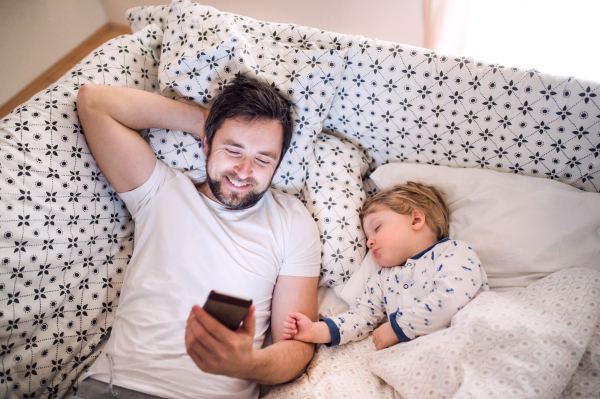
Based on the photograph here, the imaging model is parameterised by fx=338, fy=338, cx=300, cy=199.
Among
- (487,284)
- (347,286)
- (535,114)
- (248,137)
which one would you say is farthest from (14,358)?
(535,114)

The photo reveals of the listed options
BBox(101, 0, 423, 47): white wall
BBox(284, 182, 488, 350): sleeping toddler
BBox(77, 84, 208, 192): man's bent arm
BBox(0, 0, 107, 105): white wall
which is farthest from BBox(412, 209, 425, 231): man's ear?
BBox(0, 0, 107, 105): white wall

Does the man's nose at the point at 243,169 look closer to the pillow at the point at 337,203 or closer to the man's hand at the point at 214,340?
the pillow at the point at 337,203

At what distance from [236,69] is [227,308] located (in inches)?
38.9

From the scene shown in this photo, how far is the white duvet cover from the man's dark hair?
85 centimetres

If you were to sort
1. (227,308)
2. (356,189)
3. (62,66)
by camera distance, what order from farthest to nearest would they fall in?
(62,66), (356,189), (227,308)

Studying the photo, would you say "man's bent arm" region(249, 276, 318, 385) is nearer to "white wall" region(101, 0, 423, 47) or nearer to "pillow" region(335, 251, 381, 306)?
"pillow" region(335, 251, 381, 306)

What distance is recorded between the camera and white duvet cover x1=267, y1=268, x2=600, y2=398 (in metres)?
0.90

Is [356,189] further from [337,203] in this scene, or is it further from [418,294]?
[418,294]

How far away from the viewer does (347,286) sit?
140cm

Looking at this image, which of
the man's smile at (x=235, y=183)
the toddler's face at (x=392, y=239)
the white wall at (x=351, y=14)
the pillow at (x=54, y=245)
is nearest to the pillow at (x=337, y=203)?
the toddler's face at (x=392, y=239)

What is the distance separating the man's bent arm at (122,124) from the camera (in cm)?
120

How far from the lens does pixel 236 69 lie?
1.35 meters

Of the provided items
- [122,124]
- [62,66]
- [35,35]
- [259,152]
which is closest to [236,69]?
[259,152]

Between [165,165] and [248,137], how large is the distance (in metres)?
0.39
